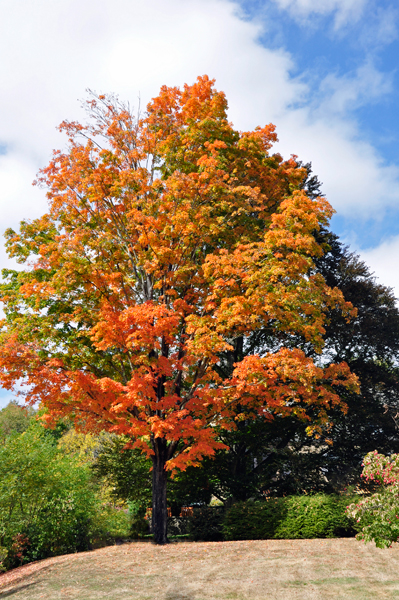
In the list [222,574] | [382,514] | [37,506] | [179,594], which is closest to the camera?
[382,514]

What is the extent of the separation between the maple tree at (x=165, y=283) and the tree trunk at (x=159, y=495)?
42mm

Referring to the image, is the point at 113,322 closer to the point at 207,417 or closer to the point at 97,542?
the point at 207,417

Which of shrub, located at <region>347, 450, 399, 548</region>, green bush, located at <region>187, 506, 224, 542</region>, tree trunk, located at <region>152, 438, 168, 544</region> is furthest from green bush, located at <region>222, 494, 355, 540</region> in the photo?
shrub, located at <region>347, 450, 399, 548</region>

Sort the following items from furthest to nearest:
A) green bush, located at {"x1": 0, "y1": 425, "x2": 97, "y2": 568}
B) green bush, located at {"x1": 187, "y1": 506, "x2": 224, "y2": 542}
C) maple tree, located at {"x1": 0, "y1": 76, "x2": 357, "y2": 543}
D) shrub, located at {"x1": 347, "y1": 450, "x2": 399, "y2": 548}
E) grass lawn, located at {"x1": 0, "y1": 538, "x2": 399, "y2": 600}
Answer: green bush, located at {"x1": 187, "y1": 506, "x2": 224, "y2": 542} < green bush, located at {"x1": 0, "y1": 425, "x2": 97, "y2": 568} < maple tree, located at {"x1": 0, "y1": 76, "x2": 357, "y2": 543} < grass lawn, located at {"x1": 0, "y1": 538, "x2": 399, "y2": 600} < shrub, located at {"x1": 347, "y1": 450, "x2": 399, "y2": 548}

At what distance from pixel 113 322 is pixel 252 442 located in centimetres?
812

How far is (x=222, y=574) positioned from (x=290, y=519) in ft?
15.8

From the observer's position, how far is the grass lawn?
828 centimetres

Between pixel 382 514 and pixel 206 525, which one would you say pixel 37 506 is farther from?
pixel 382 514

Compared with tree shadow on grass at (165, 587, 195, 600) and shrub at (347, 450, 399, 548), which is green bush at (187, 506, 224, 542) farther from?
shrub at (347, 450, 399, 548)

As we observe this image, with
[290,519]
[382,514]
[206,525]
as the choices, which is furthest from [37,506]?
[382,514]

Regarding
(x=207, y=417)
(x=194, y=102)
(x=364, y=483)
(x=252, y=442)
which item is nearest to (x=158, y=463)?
(x=207, y=417)

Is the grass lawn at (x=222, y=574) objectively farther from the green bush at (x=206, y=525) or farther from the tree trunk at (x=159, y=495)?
the green bush at (x=206, y=525)

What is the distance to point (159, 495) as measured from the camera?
1382cm

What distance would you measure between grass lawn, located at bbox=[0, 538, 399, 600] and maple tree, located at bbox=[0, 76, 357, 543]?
102 inches
